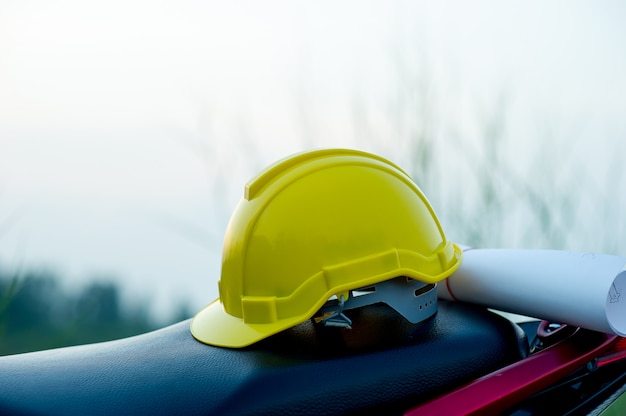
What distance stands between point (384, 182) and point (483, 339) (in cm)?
41

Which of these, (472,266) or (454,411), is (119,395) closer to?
(454,411)

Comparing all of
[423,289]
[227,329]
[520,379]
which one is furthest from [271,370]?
[520,379]

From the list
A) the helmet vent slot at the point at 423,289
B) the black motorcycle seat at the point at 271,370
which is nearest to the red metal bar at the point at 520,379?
the black motorcycle seat at the point at 271,370

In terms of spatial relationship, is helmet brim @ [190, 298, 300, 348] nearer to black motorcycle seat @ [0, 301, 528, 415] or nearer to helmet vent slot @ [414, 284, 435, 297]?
black motorcycle seat @ [0, 301, 528, 415]

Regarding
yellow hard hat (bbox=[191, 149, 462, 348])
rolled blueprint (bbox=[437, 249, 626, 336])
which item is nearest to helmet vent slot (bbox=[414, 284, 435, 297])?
yellow hard hat (bbox=[191, 149, 462, 348])

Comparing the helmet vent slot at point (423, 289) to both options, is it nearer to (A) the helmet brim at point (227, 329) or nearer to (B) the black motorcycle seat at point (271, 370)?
(B) the black motorcycle seat at point (271, 370)

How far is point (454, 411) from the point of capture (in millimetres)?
1321

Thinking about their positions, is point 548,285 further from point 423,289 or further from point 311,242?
point 311,242

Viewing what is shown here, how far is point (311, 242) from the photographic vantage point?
1374mm

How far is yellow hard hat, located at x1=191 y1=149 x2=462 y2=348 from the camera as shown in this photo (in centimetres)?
137

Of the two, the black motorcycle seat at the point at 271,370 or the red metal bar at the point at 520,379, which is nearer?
the black motorcycle seat at the point at 271,370

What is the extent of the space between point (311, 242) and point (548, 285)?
1.92 ft

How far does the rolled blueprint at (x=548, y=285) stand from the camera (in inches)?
57.6

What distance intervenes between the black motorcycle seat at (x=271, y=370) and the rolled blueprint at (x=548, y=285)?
0.39 feet
